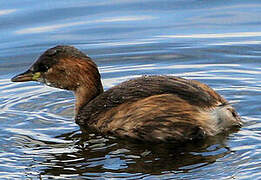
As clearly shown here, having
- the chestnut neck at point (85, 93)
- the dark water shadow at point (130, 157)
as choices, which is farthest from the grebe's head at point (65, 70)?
the dark water shadow at point (130, 157)

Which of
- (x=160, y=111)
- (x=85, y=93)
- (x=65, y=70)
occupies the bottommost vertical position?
(x=160, y=111)

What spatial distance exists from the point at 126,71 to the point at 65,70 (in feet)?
5.88

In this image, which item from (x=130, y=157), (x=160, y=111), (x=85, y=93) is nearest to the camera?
(x=130, y=157)

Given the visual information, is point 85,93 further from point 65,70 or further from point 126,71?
point 126,71

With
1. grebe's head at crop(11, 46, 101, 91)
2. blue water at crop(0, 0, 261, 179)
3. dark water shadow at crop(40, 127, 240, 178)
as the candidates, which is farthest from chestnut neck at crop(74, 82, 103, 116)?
dark water shadow at crop(40, 127, 240, 178)

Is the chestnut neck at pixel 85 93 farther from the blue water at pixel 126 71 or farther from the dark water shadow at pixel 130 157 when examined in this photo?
the dark water shadow at pixel 130 157

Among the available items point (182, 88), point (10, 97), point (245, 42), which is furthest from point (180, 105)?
point (245, 42)

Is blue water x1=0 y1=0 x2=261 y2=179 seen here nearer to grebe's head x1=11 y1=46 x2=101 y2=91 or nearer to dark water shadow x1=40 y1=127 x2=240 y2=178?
dark water shadow x1=40 y1=127 x2=240 y2=178

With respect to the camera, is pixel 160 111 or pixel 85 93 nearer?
pixel 160 111

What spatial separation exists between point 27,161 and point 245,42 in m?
4.92

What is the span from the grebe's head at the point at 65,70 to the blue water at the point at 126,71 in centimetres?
41

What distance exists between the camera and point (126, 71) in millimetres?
10641

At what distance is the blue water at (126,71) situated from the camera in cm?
746

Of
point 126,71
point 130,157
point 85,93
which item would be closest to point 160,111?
point 130,157
